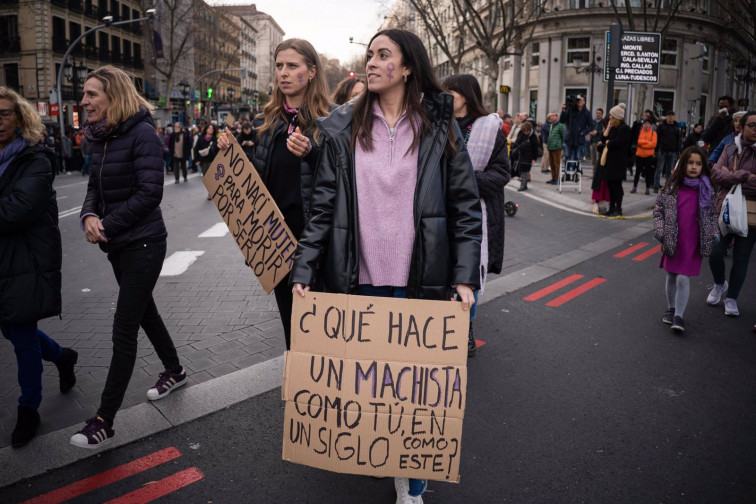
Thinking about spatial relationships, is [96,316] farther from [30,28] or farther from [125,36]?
[125,36]

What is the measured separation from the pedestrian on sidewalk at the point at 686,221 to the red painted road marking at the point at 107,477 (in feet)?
14.2

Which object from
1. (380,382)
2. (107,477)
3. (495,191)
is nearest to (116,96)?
(107,477)

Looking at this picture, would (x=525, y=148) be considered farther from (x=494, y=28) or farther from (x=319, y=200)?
(x=494, y=28)

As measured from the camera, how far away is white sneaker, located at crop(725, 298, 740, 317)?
5.79 meters

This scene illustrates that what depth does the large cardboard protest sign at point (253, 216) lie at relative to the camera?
138 inches

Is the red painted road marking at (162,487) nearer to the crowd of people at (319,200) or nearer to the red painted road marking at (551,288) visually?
the crowd of people at (319,200)

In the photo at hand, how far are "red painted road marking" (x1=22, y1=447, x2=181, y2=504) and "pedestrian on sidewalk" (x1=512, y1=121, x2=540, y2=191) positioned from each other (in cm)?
1342

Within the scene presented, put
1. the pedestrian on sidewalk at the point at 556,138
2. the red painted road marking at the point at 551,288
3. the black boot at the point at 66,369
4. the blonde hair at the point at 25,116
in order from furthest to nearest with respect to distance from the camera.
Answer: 1. the pedestrian on sidewalk at the point at 556,138
2. the red painted road marking at the point at 551,288
3. the black boot at the point at 66,369
4. the blonde hair at the point at 25,116

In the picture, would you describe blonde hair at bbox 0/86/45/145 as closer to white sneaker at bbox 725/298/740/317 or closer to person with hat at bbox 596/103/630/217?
white sneaker at bbox 725/298/740/317

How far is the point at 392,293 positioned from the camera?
2768 mm

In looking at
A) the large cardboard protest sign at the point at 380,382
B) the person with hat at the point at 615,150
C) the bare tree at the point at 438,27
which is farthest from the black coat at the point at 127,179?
the bare tree at the point at 438,27

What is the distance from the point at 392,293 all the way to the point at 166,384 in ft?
6.56

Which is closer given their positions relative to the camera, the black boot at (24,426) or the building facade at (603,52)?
the black boot at (24,426)

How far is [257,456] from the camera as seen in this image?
327cm
